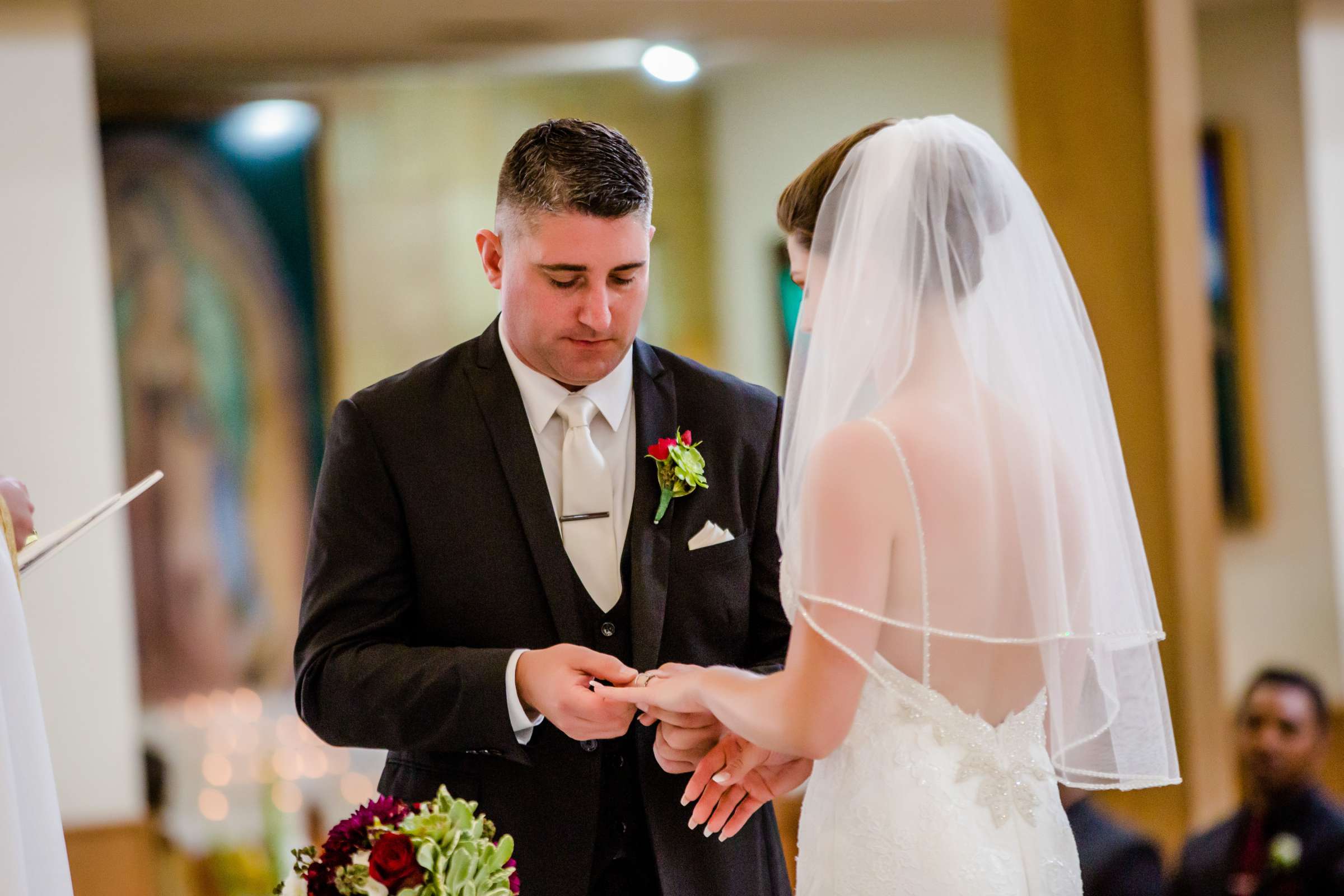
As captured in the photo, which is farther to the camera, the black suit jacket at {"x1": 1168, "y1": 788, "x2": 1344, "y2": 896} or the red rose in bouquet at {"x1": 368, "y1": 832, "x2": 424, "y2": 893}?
the black suit jacket at {"x1": 1168, "y1": 788, "x2": 1344, "y2": 896}

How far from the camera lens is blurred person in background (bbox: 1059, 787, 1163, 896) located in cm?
468

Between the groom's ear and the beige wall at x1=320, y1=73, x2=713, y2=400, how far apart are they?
172 inches

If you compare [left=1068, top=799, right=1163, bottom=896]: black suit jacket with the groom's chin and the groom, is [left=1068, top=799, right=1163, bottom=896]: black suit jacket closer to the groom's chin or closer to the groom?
Result: the groom

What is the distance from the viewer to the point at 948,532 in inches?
72.8

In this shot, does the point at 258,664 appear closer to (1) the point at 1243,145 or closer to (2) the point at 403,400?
(2) the point at 403,400

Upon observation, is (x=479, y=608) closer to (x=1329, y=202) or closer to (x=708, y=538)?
(x=708, y=538)

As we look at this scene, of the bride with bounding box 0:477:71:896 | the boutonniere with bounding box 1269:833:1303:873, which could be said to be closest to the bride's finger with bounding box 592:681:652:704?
the bride with bounding box 0:477:71:896

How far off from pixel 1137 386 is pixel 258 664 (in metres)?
4.22

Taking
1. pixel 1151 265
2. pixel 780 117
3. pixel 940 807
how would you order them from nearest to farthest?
pixel 940 807 < pixel 1151 265 < pixel 780 117

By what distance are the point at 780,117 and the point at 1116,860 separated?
390 cm

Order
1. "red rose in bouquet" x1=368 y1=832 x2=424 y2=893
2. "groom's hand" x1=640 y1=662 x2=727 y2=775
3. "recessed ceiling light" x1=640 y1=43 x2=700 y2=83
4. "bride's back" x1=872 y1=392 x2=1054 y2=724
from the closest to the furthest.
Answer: "red rose in bouquet" x1=368 y1=832 x2=424 y2=893
"bride's back" x1=872 y1=392 x2=1054 y2=724
"groom's hand" x1=640 y1=662 x2=727 y2=775
"recessed ceiling light" x1=640 y1=43 x2=700 y2=83

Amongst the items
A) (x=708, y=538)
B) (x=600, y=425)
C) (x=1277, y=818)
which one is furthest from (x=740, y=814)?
(x=1277, y=818)

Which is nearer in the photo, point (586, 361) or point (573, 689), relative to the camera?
point (573, 689)

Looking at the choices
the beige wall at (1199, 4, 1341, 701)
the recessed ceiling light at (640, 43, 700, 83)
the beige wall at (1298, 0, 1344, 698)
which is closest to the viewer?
the beige wall at (1298, 0, 1344, 698)
